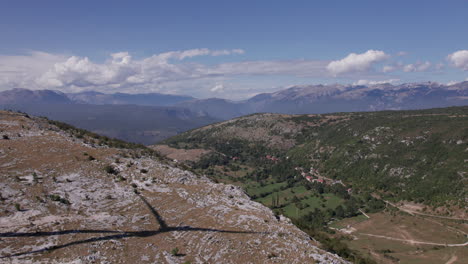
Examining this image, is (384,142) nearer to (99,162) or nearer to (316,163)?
(316,163)

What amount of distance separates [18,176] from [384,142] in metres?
136

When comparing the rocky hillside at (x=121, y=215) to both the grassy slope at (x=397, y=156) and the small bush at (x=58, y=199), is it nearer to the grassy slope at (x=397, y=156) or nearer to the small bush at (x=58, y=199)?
the small bush at (x=58, y=199)

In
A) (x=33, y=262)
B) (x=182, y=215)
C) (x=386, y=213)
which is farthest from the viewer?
(x=386, y=213)

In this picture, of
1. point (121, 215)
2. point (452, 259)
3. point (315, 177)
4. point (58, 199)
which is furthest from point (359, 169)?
point (58, 199)

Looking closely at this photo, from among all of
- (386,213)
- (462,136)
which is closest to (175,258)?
(386,213)

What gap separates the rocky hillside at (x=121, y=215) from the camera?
16562 millimetres

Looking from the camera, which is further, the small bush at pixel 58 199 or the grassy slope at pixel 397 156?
the grassy slope at pixel 397 156

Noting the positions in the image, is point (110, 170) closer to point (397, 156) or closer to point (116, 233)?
point (116, 233)

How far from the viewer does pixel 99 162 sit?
94.1 ft

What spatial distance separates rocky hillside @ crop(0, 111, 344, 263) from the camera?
652 inches

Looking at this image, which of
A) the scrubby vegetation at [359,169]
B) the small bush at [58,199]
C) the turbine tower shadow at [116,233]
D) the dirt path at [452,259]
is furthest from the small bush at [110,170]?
the dirt path at [452,259]

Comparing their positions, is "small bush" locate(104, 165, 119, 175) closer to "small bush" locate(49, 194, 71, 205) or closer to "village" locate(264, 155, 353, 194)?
"small bush" locate(49, 194, 71, 205)

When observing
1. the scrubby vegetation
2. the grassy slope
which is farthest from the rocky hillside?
the grassy slope

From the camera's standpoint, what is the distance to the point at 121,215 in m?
20.8
